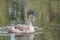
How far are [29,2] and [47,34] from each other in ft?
7.48

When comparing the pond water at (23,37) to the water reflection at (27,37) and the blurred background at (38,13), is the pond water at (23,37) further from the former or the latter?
the blurred background at (38,13)

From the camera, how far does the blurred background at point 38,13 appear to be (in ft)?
16.7

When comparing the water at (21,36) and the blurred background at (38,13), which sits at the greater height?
the blurred background at (38,13)

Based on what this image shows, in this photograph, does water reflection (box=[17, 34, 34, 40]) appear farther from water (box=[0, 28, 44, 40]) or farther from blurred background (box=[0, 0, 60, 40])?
blurred background (box=[0, 0, 60, 40])

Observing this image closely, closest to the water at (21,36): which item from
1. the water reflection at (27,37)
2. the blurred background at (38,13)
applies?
the water reflection at (27,37)

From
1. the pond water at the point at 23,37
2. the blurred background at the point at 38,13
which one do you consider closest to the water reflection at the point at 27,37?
the pond water at the point at 23,37

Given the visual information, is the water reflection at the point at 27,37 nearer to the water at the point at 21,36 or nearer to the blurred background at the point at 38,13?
the water at the point at 21,36

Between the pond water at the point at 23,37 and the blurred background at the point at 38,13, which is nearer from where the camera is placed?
the pond water at the point at 23,37

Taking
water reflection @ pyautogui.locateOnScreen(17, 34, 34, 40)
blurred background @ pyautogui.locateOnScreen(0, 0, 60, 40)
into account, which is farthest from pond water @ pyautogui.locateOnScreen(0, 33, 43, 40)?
blurred background @ pyautogui.locateOnScreen(0, 0, 60, 40)

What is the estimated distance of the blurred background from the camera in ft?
16.7

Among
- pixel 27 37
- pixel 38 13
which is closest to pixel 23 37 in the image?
pixel 27 37

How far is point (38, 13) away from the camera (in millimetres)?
6066

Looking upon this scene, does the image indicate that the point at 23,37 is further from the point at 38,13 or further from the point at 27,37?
the point at 38,13

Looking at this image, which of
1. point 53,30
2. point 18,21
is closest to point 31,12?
point 18,21
